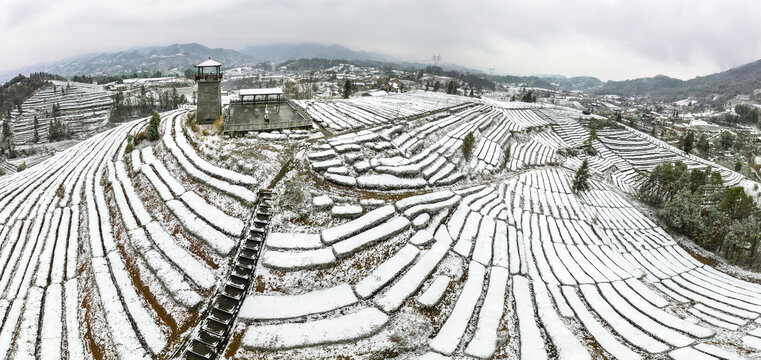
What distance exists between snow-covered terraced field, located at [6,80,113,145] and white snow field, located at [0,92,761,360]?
78.2 meters

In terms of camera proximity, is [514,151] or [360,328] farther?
[514,151]

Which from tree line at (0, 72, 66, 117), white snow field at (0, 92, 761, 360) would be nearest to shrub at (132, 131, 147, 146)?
white snow field at (0, 92, 761, 360)

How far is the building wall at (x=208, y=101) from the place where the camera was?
27.3m

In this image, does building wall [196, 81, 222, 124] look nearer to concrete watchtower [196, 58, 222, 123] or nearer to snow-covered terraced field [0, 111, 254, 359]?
concrete watchtower [196, 58, 222, 123]

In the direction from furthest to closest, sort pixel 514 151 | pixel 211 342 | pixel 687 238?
pixel 514 151 < pixel 687 238 < pixel 211 342

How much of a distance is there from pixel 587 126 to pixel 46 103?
166 metres

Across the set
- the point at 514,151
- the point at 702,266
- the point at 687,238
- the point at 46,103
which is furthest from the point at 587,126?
Answer: the point at 46,103

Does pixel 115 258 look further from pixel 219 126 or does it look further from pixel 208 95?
pixel 208 95

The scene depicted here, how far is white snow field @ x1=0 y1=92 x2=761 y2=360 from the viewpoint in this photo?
11320mm

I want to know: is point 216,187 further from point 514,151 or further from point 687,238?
point 687,238

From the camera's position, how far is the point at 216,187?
57.6ft

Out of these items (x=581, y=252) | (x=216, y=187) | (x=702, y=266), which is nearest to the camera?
(x=216, y=187)

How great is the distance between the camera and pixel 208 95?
2755cm

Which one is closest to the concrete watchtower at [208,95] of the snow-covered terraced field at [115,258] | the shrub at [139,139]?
the shrub at [139,139]
